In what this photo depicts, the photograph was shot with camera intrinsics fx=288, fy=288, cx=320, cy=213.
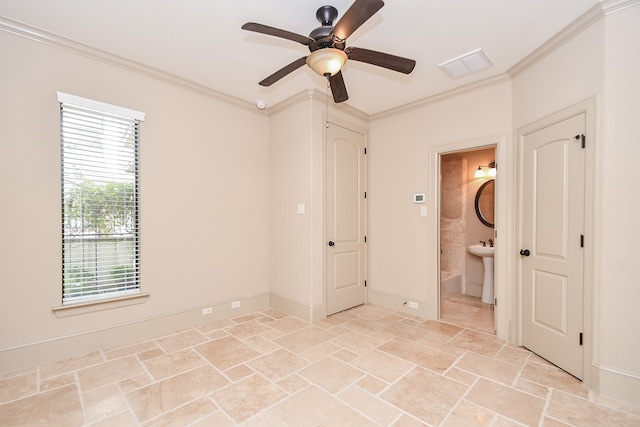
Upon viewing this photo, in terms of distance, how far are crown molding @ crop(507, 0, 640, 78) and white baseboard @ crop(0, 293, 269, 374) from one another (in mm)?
4250

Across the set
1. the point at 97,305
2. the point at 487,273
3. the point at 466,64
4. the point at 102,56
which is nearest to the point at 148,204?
the point at 97,305

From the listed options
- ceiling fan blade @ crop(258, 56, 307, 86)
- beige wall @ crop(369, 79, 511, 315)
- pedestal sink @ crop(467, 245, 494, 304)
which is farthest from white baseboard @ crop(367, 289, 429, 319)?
ceiling fan blade @ crop(258, 56, 307, 86)

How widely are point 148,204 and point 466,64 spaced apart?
369cm

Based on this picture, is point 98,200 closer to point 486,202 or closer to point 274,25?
point 274,25

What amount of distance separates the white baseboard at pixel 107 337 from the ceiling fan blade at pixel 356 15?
3.32 metres

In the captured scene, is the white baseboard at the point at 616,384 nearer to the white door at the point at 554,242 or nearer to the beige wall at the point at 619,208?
the beige wall at the point at 619,208

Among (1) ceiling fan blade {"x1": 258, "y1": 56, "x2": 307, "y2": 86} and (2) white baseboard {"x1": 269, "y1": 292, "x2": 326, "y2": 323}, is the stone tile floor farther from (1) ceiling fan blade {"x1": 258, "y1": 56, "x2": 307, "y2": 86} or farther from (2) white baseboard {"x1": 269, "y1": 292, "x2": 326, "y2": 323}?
(1) ceiling fan blade {"x1": 258, "y1": 56, "x2": 307, "y2": 86}

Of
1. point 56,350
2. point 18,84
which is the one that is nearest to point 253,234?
point 56,350

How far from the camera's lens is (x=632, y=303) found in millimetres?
2061

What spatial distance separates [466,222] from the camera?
17.0 feet

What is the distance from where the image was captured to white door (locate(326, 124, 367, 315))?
12.9ft

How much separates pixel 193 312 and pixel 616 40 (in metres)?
4.68

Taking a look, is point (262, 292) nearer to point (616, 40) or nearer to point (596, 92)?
point (596, 92)

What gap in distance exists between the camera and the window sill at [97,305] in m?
2.65
